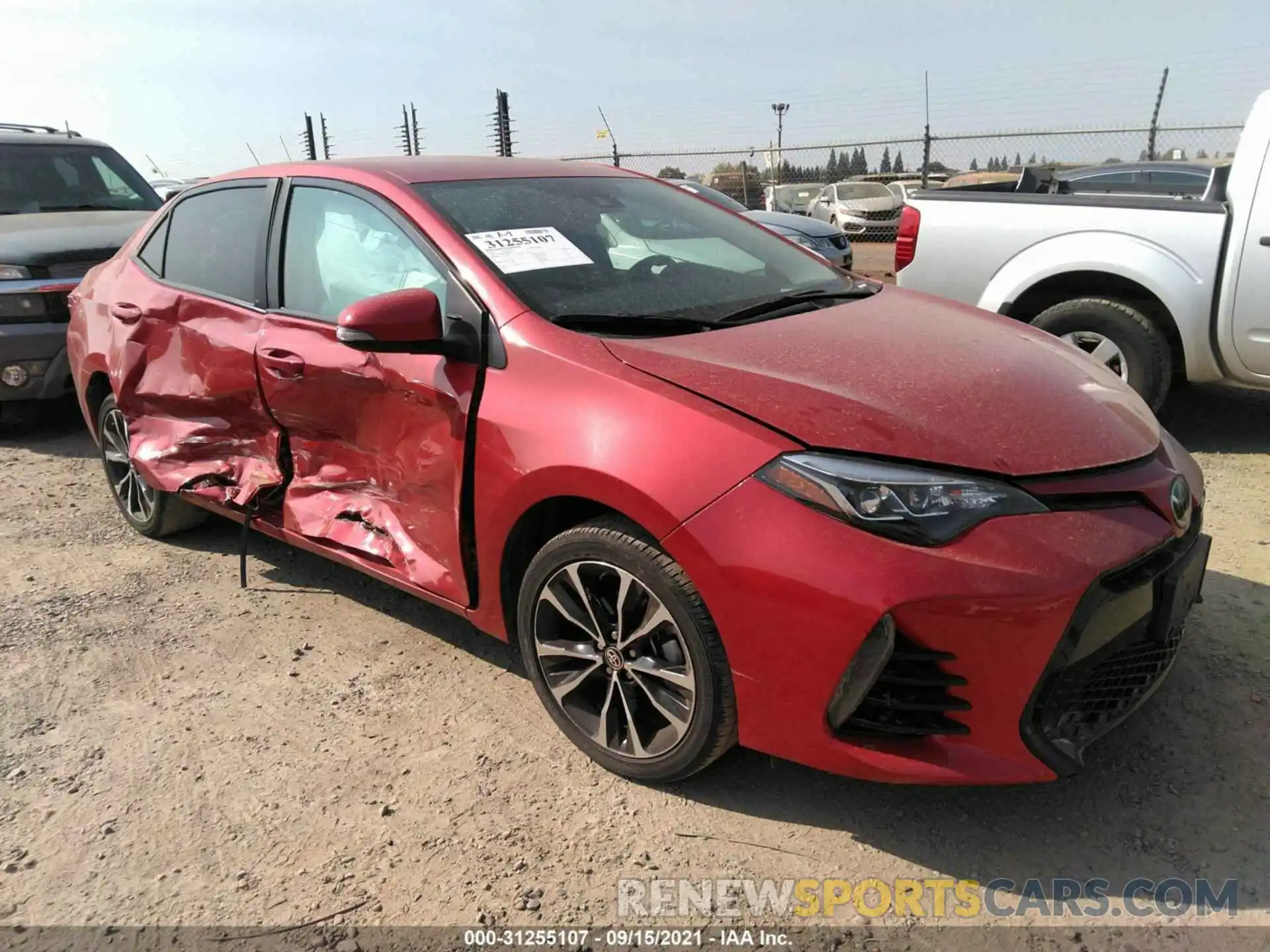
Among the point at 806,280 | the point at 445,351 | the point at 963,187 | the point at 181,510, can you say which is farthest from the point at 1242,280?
the point at 181,510

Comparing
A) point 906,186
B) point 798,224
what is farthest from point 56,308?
A: point 906,186

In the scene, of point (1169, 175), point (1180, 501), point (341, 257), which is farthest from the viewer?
point (1169, 175)

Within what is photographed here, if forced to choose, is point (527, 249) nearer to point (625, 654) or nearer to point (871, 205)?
point (625, 654)

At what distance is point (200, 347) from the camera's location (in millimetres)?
3629

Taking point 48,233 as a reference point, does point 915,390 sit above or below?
below

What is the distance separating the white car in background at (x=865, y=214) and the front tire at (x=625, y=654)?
49.9 feet

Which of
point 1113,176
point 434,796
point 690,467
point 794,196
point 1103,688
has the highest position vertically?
point 1113,176

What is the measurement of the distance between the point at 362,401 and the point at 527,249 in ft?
2.35

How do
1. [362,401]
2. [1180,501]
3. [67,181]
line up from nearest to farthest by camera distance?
[1180,501] → [362,401] → [67,181]

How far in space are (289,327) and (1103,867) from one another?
290 cm

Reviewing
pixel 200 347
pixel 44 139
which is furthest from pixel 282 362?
pixel 44 139

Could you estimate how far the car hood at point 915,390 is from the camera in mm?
2150

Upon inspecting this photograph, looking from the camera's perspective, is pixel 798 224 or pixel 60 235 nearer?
pixel 60 235

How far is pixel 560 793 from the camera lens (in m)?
2.52
